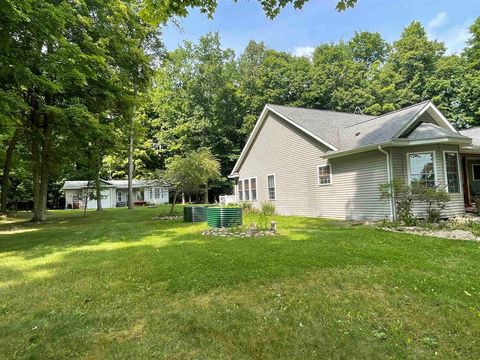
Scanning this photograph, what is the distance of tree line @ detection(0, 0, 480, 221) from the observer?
13.8 meters

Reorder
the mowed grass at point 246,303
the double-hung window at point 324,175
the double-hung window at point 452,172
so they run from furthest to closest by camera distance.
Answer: the double-hung window at point 324,175, the double-hung window at point 452,172, the mowed grass at point 246,303

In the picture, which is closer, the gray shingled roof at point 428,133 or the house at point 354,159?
the gray shingled roof at point 428,133

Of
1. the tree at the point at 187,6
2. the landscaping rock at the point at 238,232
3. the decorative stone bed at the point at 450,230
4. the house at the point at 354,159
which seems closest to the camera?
the tree at the point at 187,6

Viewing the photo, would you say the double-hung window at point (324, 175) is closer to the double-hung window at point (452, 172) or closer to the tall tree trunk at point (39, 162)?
the double-hung window at point (452, 172)

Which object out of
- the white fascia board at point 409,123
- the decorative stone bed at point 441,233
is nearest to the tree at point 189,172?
the white fascia board at point 409,123

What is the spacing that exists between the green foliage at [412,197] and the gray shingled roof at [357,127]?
1.73 meters

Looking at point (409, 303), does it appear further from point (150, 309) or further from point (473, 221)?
point (473, 221)

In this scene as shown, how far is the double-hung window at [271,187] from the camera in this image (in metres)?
18.4

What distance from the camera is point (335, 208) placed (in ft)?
46.0

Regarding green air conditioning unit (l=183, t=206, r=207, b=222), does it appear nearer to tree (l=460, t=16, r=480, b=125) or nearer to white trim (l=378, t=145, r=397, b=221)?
white trim (l=378, t=145, r=397, b=221)

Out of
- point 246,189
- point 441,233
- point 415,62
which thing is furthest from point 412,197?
point 415,62

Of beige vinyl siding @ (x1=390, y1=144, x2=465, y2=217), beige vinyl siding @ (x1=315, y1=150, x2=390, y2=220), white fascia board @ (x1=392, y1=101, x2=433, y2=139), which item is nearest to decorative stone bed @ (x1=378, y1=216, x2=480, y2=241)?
beige vinyl siding @ (x1=390, y1=144, x2=465, y2=217)

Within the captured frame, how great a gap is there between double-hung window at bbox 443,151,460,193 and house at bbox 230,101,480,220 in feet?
0.12

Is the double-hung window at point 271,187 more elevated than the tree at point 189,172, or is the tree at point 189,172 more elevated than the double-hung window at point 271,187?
the tree at point 189,172
